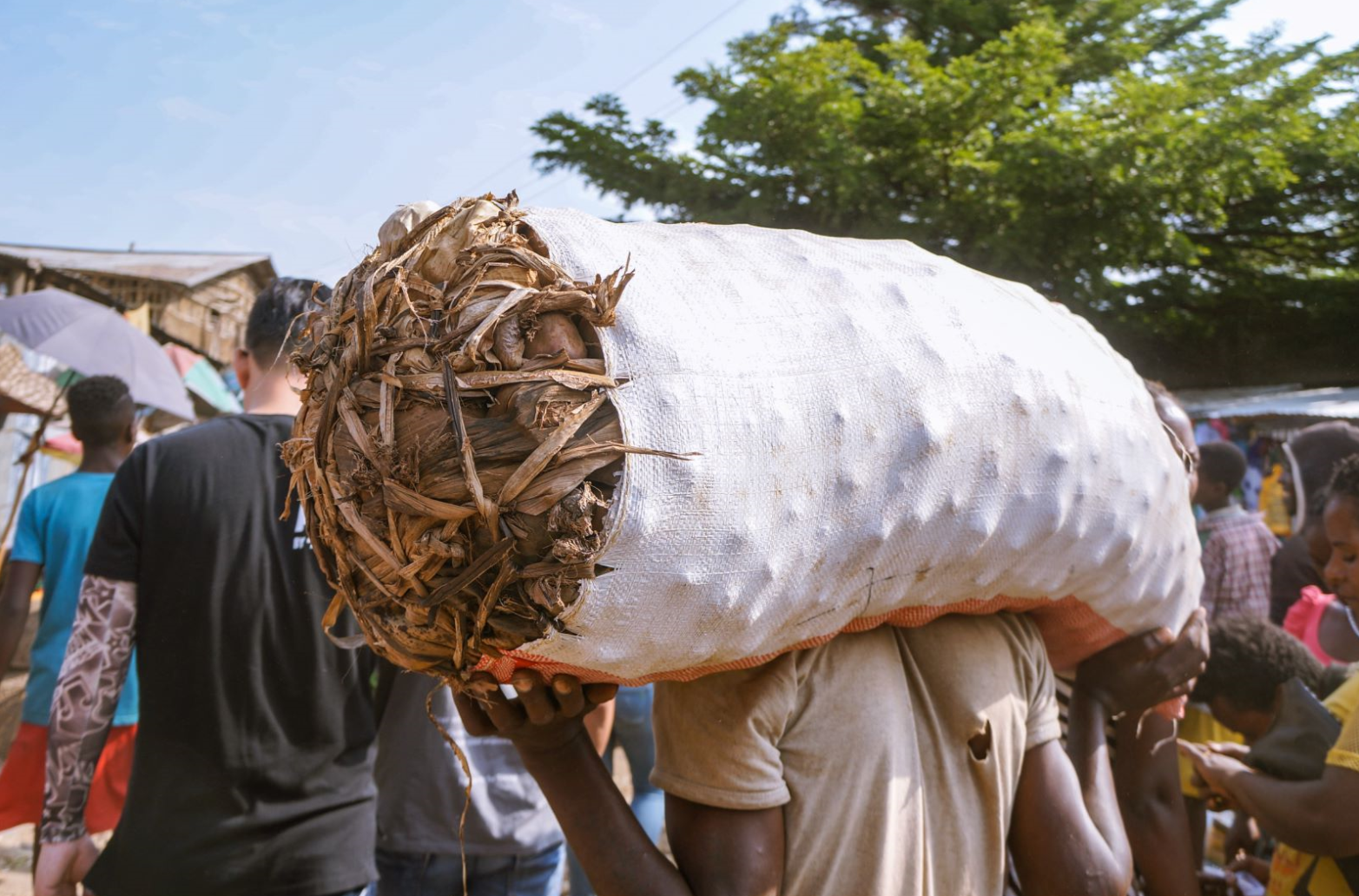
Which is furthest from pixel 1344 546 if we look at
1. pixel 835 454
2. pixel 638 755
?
pixel 638 755

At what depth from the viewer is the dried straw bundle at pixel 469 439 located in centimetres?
109

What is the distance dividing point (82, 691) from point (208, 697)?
0.28 m

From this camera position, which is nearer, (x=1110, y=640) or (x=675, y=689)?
(x=675, y=689)

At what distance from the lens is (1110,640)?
5.88 ft

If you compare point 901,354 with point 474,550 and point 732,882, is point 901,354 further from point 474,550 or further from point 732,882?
point 732,882

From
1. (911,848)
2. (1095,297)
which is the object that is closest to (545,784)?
(911,848)

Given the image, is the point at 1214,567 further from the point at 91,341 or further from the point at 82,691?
the point at 91,341

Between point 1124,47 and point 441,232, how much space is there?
11.8 metres

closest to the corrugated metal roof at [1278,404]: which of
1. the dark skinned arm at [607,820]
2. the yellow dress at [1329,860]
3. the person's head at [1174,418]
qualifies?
the yellow dress at [1329,860]

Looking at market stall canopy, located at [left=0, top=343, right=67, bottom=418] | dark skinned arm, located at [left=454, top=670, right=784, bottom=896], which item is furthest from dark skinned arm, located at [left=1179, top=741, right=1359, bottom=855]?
market stall canopy, located at [left=0, top=343, right=67, bottom=418]

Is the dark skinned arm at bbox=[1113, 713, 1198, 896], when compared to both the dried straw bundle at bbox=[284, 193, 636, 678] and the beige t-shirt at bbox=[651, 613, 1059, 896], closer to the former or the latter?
the beige t-shirt at bbox=[651, 613, 1059, 896]

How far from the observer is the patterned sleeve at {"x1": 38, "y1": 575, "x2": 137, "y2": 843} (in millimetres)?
2191

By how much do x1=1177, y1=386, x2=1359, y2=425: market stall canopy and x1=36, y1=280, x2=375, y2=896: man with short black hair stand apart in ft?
22.0

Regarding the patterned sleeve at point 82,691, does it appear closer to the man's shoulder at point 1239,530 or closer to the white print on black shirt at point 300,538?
the white print on black shirt at point 300,538
